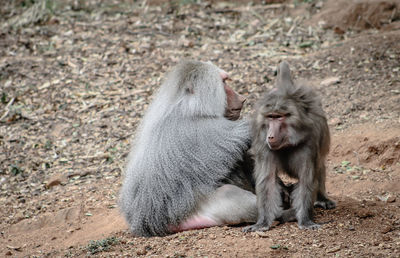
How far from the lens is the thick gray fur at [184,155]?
5.21 meters

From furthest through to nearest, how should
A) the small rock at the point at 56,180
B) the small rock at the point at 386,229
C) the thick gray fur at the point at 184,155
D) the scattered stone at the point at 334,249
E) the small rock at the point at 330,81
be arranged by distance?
the small rock at the point at 330,81 < the small rock at the point at 56,180 < the thick gray fur at the point at 184,155 < the small rock at the point at 386,229 < the scattered stone at the point at 334,249

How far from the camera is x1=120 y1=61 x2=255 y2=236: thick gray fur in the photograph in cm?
521

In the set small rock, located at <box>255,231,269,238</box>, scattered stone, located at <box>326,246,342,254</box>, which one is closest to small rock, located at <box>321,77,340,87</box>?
small rock, located at <box>255,231,269,238</box>

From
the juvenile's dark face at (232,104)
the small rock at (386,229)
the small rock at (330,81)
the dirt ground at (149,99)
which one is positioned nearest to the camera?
the small rock at (386,229)

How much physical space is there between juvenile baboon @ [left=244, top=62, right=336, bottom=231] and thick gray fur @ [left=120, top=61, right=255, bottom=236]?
0.37m

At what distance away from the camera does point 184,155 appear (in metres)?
5.22

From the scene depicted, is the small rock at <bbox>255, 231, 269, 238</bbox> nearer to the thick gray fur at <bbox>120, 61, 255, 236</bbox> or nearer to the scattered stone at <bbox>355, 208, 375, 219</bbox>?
the thick gray fur at <bbox>120, 61, 255, 236</bbox>

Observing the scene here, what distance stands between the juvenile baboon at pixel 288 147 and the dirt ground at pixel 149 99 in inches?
8.2

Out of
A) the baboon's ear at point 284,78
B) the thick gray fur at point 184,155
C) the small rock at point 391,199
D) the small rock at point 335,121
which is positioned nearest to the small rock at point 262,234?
the thick gray fur at point 184,155

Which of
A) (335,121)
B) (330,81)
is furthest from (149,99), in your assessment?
(335,121)

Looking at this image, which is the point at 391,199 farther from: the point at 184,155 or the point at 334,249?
the point at 184,155

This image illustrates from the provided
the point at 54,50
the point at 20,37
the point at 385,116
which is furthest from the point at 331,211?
the point at 20,37

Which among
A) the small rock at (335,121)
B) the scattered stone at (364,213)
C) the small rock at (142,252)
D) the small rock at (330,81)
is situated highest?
the small rock at (330,81)

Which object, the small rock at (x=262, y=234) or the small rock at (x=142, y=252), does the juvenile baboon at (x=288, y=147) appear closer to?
the small rock at (x=262, y=234)
